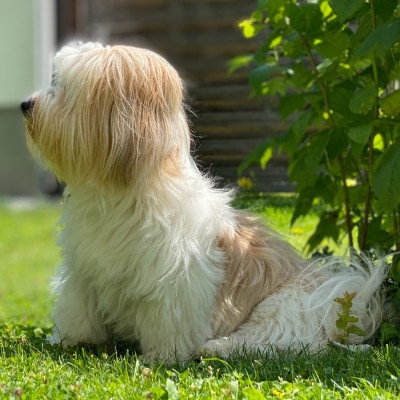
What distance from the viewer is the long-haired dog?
289 centimetres

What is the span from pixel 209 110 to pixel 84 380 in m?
2.39

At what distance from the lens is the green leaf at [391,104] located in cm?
332

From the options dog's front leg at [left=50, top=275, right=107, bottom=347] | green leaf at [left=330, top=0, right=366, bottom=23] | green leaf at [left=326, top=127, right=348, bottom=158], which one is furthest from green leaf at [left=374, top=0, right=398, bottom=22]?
dog's front leg at [left=50, top=275, right=107, bottom=347]

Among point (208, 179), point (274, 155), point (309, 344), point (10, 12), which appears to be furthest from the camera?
point (10, 12)

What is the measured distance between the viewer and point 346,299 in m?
3.06

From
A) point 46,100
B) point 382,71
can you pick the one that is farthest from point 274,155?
point 46,100

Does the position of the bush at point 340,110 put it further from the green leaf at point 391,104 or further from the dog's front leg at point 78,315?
the dog's front leg at point 78,315

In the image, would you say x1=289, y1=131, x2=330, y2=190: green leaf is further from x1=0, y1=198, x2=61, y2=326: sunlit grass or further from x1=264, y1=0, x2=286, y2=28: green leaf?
x1=0, y1=198, x2=61, y2=326: sunlit grass

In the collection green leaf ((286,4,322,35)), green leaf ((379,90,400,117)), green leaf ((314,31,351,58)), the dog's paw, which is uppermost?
green leaf ((286,4,322,35))

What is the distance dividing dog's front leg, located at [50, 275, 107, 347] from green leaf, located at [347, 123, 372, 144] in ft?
4.26

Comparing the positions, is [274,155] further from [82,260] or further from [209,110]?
[82,260]

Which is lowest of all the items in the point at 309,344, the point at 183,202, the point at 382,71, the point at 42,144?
the point at 309,344

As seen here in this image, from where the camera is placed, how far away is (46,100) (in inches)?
115

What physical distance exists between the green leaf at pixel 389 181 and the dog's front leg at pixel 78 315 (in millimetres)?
1261
